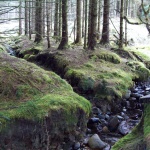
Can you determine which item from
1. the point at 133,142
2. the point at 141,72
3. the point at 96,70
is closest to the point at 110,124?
the point at 96,70

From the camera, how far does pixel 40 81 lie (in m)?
7.39

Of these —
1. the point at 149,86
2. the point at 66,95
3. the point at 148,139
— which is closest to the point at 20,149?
the point at 66,95

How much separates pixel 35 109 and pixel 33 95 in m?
0.82

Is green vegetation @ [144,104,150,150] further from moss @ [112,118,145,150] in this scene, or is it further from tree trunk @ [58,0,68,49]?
tree trunk @ [58,0,68,49]

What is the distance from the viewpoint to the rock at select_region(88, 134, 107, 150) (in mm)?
6395

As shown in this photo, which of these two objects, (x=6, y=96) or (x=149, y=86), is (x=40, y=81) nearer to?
(x=6, y=96)

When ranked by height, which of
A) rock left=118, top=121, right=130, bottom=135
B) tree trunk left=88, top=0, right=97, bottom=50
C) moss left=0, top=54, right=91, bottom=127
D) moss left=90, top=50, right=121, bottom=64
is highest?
tree trunk left=88, top=0, right=97, bottom=50

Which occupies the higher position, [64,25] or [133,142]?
[64,25]

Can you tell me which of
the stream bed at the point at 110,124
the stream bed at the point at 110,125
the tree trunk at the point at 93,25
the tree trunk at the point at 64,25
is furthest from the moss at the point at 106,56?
the stream bed at the point at 110,125

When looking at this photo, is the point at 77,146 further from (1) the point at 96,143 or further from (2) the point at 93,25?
(2) the point at 93,25

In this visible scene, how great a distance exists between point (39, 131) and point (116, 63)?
7.26 m

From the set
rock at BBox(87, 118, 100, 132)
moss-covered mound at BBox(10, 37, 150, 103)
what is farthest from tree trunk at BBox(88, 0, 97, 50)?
rock at BBox(87, 118, 100, 132)

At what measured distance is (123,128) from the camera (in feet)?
24.7

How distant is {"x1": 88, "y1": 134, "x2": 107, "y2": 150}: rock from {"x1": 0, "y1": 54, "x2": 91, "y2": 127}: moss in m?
0.65
